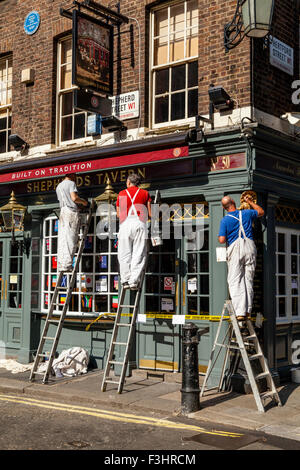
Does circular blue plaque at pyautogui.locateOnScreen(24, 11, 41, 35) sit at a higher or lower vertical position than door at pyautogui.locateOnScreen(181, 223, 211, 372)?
higher

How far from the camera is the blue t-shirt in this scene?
7.98 metres

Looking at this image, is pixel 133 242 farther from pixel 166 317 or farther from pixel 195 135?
pixel 195 135

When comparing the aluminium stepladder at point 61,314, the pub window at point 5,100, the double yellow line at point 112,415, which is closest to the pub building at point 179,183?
the aluminium stepladder at point 61,314

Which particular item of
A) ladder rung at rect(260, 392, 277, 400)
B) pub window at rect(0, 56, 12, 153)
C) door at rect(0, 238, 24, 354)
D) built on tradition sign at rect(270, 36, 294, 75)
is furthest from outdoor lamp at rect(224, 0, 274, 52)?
door at rect(0, 238, 24, 354)

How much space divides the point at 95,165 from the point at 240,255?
3.44 metres

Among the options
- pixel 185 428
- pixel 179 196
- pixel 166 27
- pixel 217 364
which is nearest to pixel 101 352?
pixel 217 364

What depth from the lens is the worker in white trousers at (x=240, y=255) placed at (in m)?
7.86

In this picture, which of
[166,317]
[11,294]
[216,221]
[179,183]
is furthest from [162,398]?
[11,294]

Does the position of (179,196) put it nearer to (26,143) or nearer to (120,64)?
(120,64)

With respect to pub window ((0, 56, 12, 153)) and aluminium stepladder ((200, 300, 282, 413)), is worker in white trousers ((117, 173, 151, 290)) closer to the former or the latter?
aluminium stepladder ((200, 300, 282, 413))

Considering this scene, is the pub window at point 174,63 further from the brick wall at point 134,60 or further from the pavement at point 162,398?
the pavement at point 162,398

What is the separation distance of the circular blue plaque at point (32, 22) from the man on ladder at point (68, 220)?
3.99 m

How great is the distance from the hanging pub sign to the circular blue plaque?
228 cm
